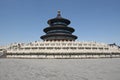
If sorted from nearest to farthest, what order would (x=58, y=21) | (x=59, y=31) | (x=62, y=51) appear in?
(x=62, y=51)
(x=59, y=31)
(x=58, y=21)

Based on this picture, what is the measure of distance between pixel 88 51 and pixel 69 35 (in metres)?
24.3

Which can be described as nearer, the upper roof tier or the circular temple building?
the circular temple building

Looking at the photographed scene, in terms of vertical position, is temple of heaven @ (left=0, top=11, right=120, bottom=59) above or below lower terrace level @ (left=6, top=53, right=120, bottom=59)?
above

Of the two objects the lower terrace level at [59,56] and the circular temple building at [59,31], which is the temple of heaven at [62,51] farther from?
the circular temple building at [59,31]

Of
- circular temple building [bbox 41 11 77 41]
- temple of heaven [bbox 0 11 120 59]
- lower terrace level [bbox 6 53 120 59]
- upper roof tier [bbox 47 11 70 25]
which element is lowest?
lower terrace level [bbox 6 53 120 59]

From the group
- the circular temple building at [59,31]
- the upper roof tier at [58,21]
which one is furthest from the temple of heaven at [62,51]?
the upper roof tier at [58,21]

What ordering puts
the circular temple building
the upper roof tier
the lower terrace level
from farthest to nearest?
the upper roof tier, the circular temple building, the lower terrace level

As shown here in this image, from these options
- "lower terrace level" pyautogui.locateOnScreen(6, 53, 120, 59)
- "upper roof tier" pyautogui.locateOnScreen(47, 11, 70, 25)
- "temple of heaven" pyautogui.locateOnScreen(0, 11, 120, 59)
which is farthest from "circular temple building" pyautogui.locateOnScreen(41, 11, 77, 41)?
"lower terrace level" pyautogui.locateOnScreen(6, 53, 120, 59)

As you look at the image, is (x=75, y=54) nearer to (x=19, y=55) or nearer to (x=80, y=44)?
(x=80, y=44)

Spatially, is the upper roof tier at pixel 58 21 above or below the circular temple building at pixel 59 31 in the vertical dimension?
above

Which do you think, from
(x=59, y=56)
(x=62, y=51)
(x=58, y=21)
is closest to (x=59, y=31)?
(x=58, y=21)

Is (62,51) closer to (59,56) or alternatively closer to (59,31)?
(59,56)

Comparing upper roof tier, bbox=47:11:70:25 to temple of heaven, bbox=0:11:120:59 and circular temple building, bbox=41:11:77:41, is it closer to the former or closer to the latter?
circular temple building, bbox=41:11:77:41

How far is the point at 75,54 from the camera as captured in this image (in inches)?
1224
